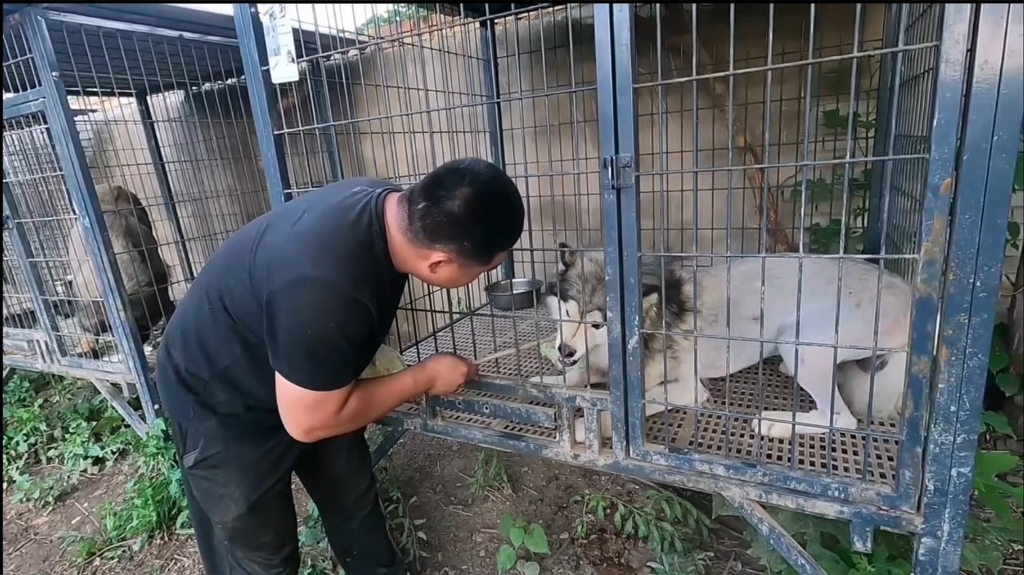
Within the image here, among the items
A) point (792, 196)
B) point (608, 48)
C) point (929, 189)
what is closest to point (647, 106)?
point (792, 196)

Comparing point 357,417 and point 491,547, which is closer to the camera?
point 357,417

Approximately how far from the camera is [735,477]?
5.40 feet

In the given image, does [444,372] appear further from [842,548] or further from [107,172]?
[107,172]

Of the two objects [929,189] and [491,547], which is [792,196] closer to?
[929,189]

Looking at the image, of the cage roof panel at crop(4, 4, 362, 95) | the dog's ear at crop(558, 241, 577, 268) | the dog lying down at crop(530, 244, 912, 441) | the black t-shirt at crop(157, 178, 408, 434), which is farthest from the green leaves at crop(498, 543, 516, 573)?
the cage roof panel at crop(4, 4, 362, 95)

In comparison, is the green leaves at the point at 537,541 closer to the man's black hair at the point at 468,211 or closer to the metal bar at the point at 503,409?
the metal bar at the point at 503,409

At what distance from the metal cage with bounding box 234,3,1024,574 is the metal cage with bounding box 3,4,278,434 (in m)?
1.08

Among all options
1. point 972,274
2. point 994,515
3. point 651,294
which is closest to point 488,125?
point 651,294

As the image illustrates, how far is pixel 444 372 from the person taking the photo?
5.92 feet

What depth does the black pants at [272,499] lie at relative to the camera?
68.7 inches

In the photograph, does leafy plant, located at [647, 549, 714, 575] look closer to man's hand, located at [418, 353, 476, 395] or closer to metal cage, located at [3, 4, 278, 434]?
man's hand, located at [418, 353, 476, 395]

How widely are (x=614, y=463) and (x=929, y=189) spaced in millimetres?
1145

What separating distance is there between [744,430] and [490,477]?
4.53ft

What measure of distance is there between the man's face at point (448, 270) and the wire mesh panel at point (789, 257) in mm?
445
